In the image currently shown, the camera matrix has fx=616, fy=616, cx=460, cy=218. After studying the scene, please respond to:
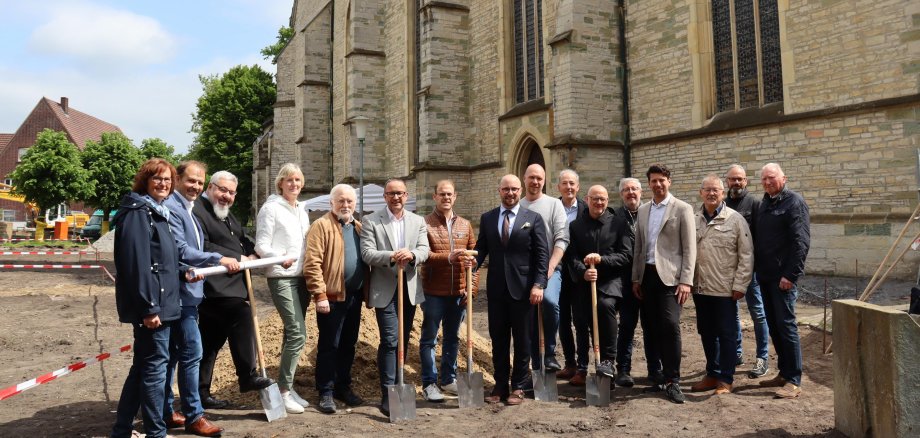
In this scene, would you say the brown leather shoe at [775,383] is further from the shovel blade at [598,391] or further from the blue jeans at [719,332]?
the shovel blade at [598,391]

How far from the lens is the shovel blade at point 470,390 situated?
4.86 m

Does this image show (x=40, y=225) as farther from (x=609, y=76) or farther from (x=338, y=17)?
(x=609, y=76)

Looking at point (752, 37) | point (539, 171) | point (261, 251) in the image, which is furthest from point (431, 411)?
point (752, 37)

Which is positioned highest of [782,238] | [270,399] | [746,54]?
[746,54]

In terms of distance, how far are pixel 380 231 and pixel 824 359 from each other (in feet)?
15.1

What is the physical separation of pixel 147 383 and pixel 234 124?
36.8 m

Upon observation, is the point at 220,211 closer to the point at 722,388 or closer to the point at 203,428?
the point at 203,428

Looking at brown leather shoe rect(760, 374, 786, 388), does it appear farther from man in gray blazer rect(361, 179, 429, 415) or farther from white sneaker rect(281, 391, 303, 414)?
white sneaker rect(281, 391, 303, 414)

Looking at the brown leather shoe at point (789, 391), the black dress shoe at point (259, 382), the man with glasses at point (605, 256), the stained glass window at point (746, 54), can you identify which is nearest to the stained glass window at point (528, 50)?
the stained glass window at point (746, 54)

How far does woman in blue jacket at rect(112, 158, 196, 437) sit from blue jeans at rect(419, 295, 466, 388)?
6.36ft

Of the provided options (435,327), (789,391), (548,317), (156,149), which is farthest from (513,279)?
(156,149)

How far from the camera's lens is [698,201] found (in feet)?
39.1

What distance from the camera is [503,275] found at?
4.91 m

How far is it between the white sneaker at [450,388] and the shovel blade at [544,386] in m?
0.71
